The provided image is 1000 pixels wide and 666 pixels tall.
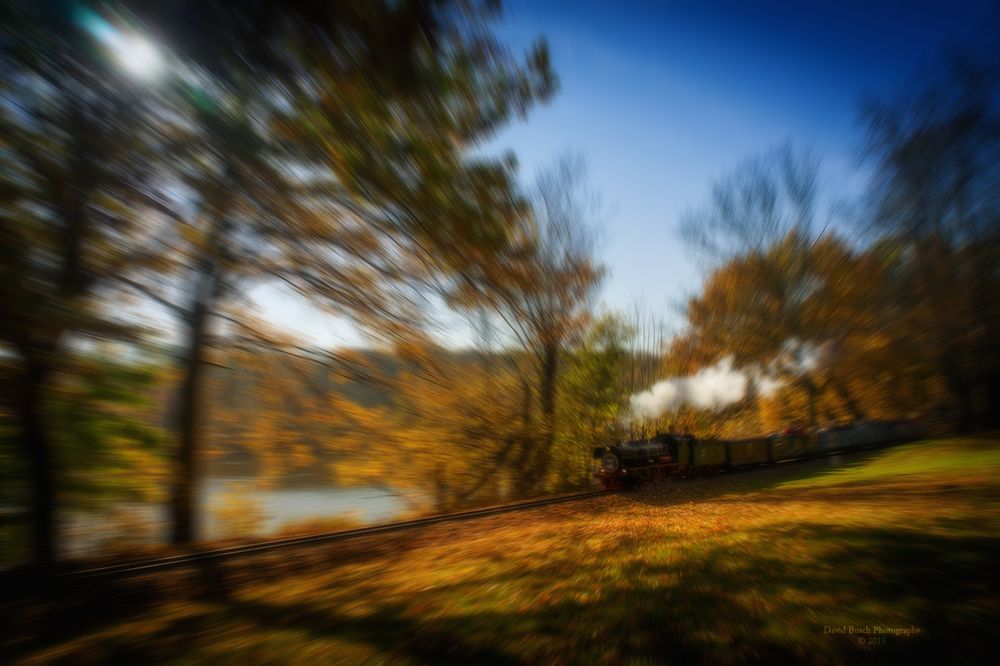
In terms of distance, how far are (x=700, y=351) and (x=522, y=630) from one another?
2086 cm

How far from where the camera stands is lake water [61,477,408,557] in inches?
229

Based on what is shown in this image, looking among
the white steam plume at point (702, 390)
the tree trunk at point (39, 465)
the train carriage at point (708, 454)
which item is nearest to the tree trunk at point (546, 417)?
the white steam plume at point (702, 390)

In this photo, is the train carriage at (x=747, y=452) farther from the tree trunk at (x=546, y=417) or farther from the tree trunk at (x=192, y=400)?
the tree trunk at (x=192, y=400)

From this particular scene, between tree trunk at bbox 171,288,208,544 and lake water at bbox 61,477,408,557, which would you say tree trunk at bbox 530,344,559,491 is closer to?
lake water at bbox 61,477,408,557

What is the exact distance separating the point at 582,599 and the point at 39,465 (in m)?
7.07

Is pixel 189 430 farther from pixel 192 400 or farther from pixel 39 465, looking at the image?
pixel 39 465

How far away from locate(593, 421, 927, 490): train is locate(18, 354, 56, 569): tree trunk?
12.8 meters

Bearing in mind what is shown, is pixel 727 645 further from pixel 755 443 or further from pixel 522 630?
pixel 755 443

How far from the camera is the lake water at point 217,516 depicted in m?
5.82

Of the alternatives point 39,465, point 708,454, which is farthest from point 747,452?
point 39,465

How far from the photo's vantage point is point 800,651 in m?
2.98

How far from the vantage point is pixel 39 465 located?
17.5 feet

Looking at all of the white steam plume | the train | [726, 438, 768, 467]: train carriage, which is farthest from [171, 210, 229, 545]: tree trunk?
[726, 438, 768, 467]: train carriage

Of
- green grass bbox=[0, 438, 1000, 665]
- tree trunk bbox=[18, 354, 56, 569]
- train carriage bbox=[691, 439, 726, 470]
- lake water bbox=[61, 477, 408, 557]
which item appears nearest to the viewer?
green grass bbox=[0, 438, 1000, 665]
